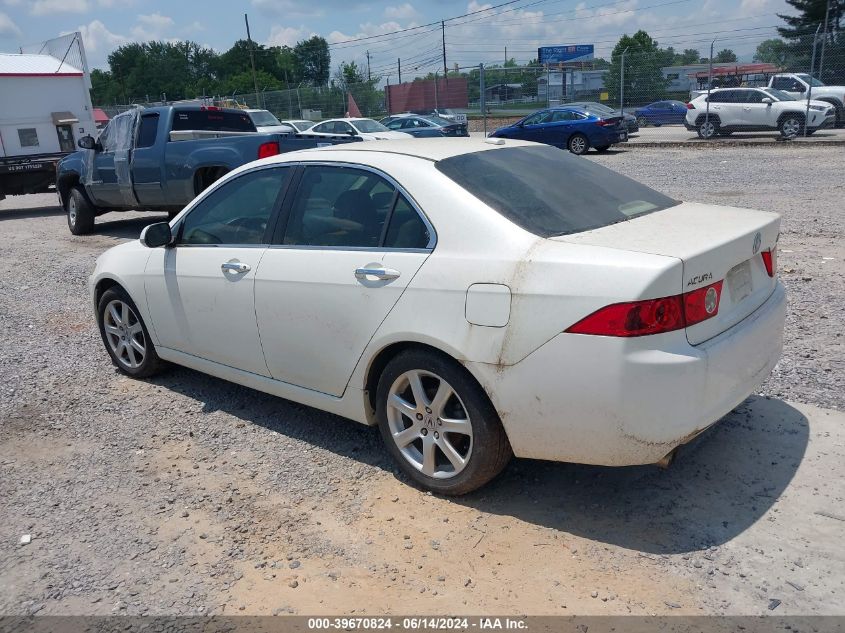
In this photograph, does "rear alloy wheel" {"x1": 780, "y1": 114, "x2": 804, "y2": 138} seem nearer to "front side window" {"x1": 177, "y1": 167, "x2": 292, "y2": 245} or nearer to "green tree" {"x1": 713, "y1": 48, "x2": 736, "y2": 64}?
"green tree" {"x1": 713, "y1": 48, "x2": 736, "y2": 64}

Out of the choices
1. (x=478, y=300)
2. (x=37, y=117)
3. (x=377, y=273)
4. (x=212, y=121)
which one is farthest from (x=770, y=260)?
(x=37, y=117)

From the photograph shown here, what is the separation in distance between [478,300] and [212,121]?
32.0 feet

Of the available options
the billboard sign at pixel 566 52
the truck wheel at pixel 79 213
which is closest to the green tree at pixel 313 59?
the billboard sign at pixel 566 52

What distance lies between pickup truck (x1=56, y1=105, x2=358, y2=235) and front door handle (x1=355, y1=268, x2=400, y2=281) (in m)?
6.39

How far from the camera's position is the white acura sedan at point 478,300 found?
9.64ft

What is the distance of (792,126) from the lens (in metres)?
22.2

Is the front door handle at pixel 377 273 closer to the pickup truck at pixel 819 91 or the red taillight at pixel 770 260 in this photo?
the red taillight at pixel 770 260

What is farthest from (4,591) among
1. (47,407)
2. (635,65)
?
(635,65)

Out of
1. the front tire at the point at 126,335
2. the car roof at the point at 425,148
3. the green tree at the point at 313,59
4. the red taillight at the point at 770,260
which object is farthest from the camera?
the green tree at the point at 313,59

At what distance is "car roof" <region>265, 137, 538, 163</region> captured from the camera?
A: 388 centimetres

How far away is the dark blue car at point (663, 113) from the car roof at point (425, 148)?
3074 centimetres

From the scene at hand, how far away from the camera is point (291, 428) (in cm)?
451

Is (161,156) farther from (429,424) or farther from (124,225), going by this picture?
(429,424)

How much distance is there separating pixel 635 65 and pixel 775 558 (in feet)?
90.2
